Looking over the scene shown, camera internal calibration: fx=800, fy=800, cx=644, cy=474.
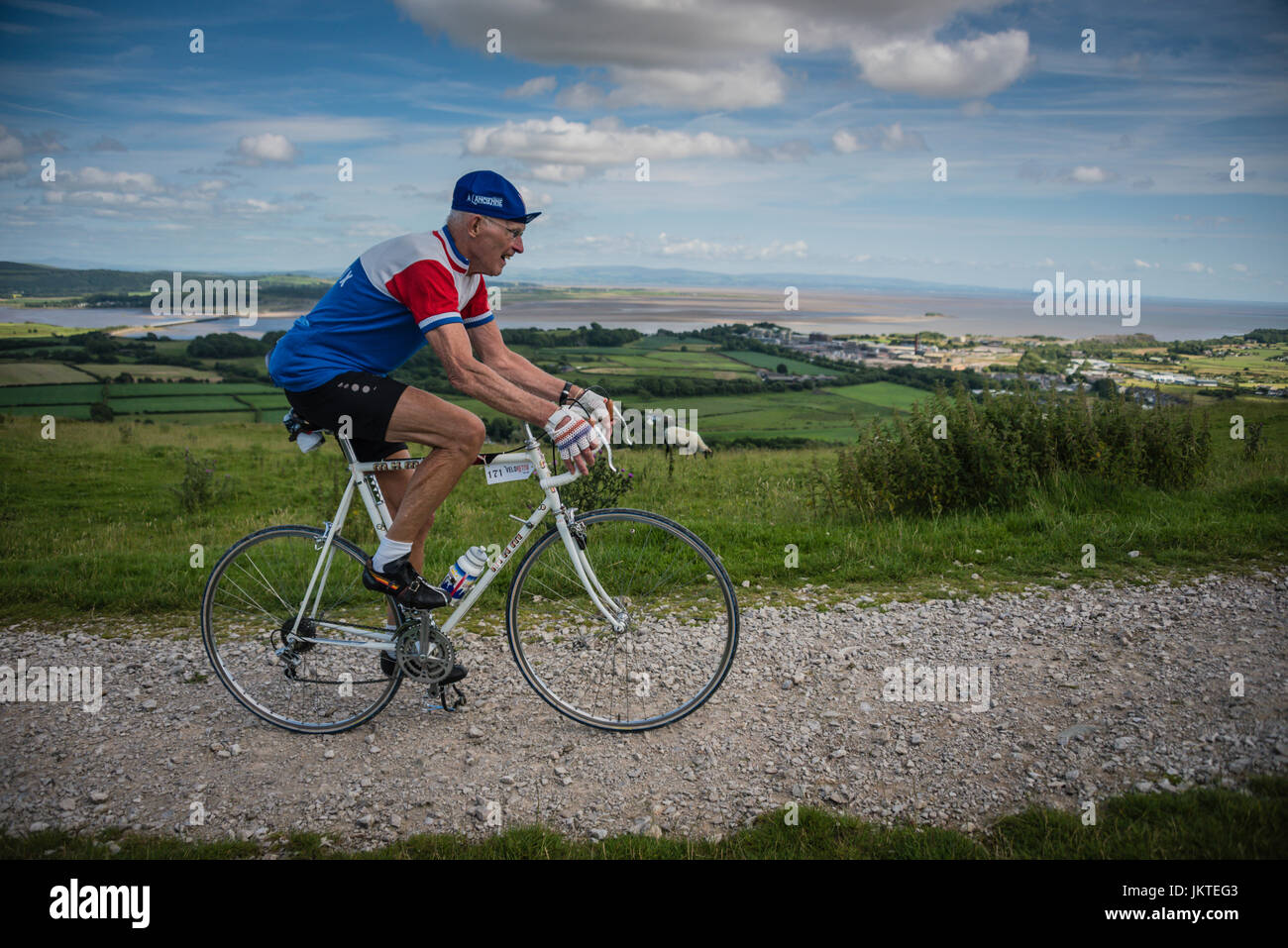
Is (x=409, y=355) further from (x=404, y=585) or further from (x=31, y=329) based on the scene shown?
(x=31, y=329)

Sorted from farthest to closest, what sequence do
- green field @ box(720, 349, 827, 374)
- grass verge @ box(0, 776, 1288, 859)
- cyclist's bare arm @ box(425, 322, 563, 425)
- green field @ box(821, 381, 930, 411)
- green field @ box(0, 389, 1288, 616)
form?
green field @ box(720, 349, 827, 374) → green field @ box(821, 381, 930, 411) → green field @ box(0, 389, 1288, 616) → cyclist's bare arm @ box(425, 322, 563, 425) → grass verge @ box(0, 776, 1288, 859)

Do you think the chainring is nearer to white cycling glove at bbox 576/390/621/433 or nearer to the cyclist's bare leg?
the cyclist's bare leg

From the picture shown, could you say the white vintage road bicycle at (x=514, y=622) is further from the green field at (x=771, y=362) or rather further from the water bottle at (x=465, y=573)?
the green field at (x=771, y=362)

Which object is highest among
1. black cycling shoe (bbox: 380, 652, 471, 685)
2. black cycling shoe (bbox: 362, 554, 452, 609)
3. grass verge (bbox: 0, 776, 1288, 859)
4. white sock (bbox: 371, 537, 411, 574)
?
A: white sock (bbox: 371, 537, 411, 574)

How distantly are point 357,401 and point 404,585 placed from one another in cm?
104

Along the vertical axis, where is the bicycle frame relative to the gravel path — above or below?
above

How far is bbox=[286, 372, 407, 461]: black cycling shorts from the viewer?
14.0 ft

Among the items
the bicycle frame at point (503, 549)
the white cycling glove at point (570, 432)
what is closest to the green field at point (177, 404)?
the bicycle frame at point (503, 549)

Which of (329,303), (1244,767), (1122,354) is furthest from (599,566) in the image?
(1122,354)

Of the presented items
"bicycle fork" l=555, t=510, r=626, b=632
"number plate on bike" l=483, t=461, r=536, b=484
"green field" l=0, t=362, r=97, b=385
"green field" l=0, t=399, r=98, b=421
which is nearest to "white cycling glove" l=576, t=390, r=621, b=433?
"number plate on bike" l=483, t=461, r=536, b=484

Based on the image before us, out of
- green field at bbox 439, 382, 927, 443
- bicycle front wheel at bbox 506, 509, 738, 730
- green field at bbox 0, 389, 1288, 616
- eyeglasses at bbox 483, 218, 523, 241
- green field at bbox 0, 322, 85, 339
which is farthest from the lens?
green field at bbox 0, 322, 85, 339

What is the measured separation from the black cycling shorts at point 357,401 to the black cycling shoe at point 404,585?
0.72 metres

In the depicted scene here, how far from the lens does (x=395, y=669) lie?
472 centimetres

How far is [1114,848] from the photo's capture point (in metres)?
Answer: 3.25
